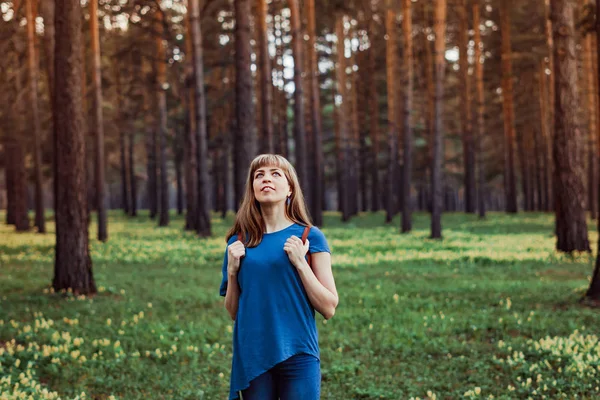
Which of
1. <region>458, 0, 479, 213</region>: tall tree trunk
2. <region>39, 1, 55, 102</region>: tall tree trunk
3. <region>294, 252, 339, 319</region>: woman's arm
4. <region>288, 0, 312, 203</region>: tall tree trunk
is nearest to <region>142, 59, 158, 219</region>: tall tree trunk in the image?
<region>288, 0, 312, 203</region>: tall tree trunk

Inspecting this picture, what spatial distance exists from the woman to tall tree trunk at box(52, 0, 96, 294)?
9.48 metres

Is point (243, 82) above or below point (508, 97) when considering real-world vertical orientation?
below

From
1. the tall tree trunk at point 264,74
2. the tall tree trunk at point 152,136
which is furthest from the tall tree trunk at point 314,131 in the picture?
the tall tree trunk at point 152,136

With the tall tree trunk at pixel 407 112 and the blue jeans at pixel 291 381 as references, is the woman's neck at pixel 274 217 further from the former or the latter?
the tall tree trunk at pixel 407 112

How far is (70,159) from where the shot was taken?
1242 centimetres

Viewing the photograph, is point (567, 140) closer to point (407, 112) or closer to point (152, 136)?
point (407, 112)

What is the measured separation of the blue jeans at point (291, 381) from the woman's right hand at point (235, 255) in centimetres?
54

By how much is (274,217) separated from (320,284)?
1.44 ft

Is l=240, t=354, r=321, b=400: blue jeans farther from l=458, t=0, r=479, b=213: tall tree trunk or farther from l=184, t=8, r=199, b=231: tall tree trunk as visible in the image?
l=458, t=0, r=479, b=213: tall tree trunk

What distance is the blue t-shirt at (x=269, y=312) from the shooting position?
Answer: 355 centimetres

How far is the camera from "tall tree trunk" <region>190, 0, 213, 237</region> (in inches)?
1015

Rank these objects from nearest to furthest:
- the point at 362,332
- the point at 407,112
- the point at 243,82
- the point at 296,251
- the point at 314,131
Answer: the point at 296,251, the point at 362,332, the point at 243,82, the point at 407,112, the point at 314,131

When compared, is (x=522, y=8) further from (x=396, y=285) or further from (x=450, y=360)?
(x=450, y=360)

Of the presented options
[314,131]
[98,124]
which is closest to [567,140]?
[98,124]
